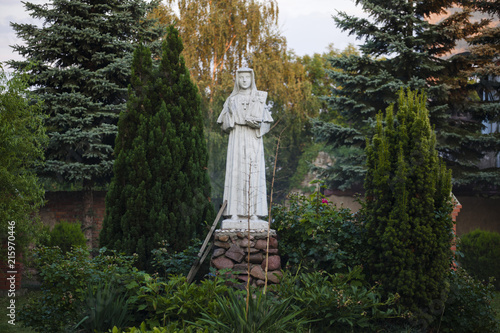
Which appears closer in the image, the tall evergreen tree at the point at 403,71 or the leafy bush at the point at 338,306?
the leafy bush at the point at 338,306

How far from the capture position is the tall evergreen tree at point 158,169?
723 cm

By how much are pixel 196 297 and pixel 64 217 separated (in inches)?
375

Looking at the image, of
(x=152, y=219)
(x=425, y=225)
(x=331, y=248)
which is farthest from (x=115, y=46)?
(x=425, y=225)

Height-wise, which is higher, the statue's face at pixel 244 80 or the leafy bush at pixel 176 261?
the statue's face at pixel 244 80

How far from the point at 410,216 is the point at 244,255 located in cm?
216

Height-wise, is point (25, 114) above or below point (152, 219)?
above

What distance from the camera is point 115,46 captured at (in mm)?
12508

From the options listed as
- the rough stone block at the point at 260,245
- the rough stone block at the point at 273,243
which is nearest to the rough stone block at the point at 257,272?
the rough stone block at the point at 260,245

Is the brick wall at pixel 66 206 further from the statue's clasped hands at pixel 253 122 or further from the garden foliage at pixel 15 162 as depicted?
the statue's clasped hands at pixel 253 122

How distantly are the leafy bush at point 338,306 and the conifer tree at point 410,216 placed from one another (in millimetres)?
326

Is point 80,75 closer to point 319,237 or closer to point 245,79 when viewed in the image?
point 245,79

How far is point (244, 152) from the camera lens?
658 centimetres

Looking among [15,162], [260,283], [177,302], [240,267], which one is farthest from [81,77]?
[177,302]

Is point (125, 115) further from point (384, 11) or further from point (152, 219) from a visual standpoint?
point (384, 11)
